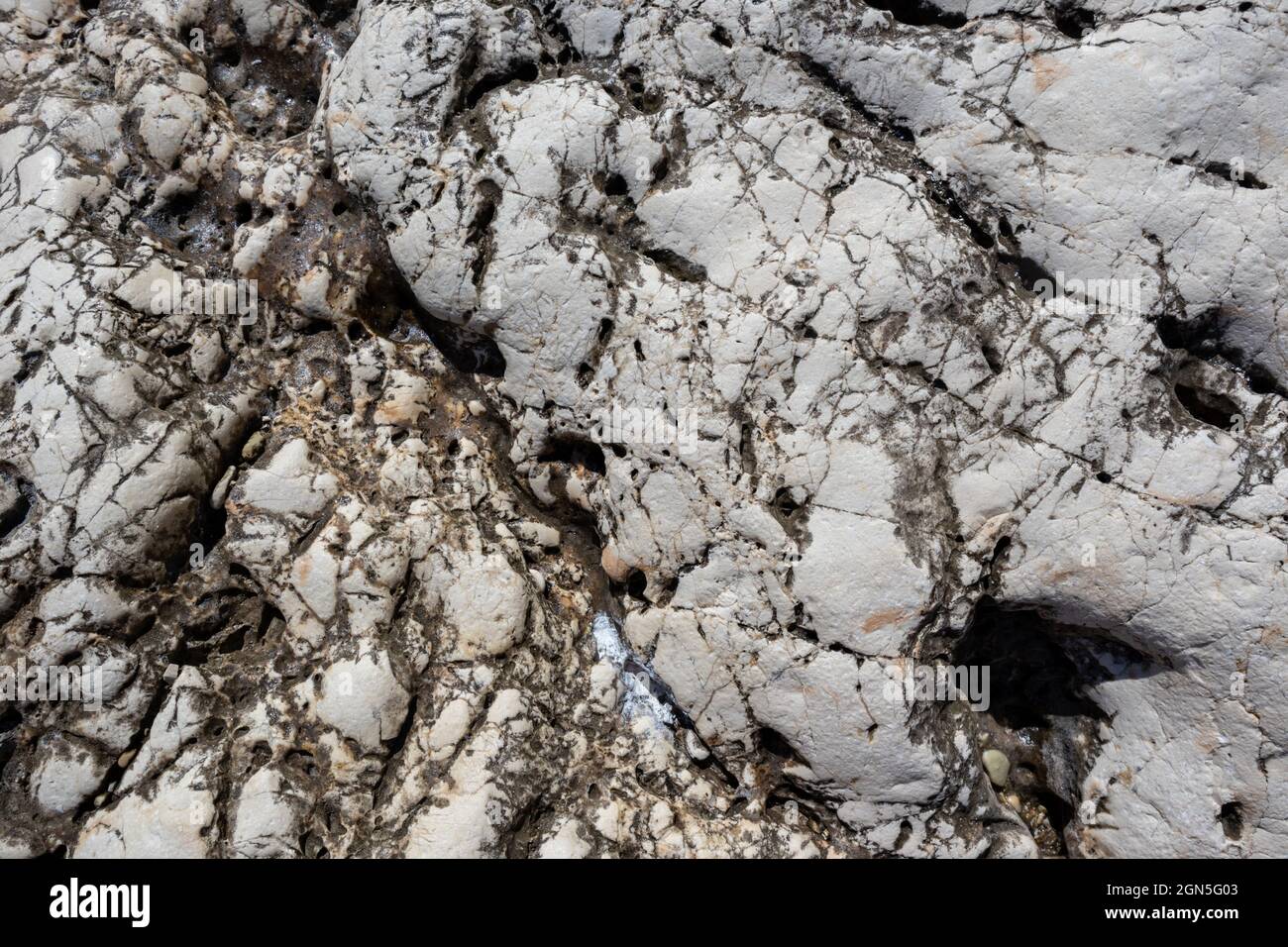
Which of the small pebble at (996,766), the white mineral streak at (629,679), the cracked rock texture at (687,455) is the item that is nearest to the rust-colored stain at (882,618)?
the cracked rock texture at (687,455)

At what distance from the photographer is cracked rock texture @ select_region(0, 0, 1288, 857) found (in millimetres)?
3281

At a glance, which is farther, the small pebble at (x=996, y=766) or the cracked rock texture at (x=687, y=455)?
the small pebble at (x=996, y=766)

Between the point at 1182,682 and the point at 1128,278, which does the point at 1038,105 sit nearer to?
the point at 1128,278

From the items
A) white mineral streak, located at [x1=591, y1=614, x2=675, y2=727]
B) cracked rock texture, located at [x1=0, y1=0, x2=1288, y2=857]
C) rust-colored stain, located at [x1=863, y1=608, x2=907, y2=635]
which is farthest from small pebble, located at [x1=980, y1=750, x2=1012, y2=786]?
white mineral streak, located at [x1=591, y1=614, x2=675, y2=727]

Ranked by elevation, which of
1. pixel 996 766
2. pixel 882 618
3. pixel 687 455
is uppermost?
pixel 687 455

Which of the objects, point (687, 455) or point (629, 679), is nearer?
point (687, 455)

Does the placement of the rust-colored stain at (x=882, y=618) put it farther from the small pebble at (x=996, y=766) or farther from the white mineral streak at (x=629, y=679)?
the white mineral streak at (x=629, y=679)

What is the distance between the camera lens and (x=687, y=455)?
3445 millimetres

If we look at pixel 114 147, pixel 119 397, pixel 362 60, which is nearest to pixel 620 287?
pixel 362 60

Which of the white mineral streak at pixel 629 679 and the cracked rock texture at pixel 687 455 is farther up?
the cracked rock texture at pixel 687 455

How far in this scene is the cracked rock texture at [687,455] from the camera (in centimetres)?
328

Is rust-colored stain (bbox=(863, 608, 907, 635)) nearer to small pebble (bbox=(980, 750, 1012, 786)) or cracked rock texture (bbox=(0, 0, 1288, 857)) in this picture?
cracked rock texture (bbox=(0, 0, 1288, 857))

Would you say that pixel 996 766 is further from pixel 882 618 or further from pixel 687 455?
pixel 687 455

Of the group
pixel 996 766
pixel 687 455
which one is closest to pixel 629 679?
pixel 687 455
